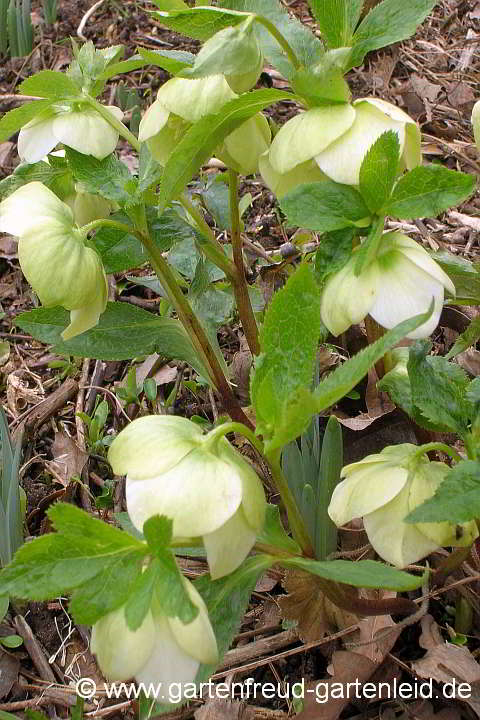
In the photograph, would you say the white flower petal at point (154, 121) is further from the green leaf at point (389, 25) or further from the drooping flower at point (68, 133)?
the green leaf at point (389, 25)

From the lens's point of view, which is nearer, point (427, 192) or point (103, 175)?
point (427, 192)

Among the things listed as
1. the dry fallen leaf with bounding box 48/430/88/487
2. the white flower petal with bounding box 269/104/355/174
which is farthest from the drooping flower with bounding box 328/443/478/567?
the dry fallen leaf with bounding box 48/430/88/487

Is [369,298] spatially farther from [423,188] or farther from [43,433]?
[43,433]

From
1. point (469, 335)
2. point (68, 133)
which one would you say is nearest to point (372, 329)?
A: point (469, 335)

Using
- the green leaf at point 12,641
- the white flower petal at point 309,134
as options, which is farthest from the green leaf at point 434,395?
the green leaf at point 12,641

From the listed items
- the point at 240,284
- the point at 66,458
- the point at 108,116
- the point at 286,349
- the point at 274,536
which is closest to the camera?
the point at 286,349

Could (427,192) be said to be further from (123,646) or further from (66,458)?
(66,458)

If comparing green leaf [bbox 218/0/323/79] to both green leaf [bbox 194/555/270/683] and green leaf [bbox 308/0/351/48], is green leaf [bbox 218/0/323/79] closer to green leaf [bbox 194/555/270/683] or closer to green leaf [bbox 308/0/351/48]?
green leaf [bbox 308/0/351/48]
